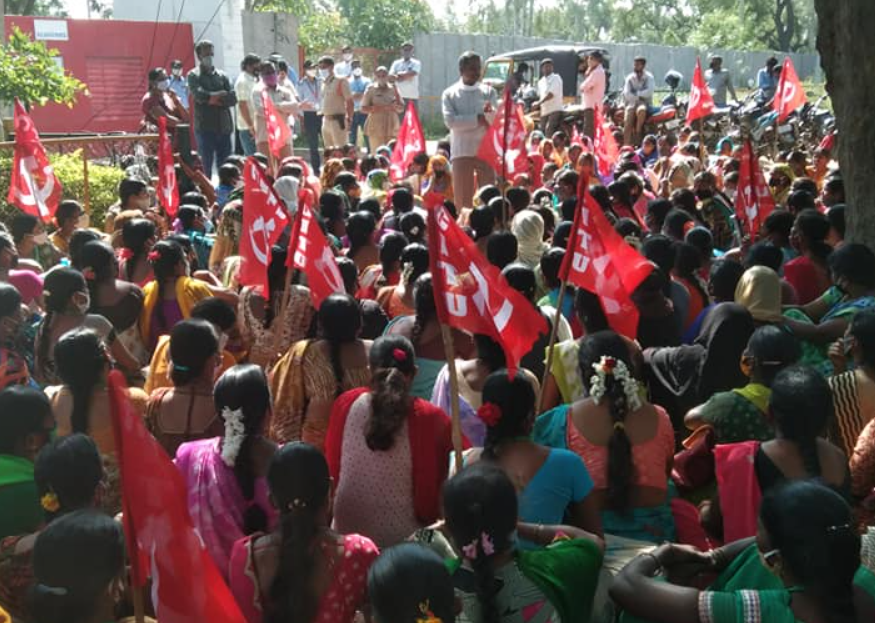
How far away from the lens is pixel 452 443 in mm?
3949

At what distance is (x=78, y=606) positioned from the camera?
274 cm

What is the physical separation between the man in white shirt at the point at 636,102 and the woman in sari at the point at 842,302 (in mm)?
14419

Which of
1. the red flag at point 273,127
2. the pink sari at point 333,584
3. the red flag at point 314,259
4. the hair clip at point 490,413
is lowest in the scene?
the pink sari at point 333,584

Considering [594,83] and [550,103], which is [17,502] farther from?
[550,103]

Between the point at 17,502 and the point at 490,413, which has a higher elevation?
the point at 490,413

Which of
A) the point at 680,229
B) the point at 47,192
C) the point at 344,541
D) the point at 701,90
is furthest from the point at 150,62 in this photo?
the point at 344,541

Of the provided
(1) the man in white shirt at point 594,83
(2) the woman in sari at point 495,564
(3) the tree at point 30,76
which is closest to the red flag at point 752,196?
(2) the woman in sari at point 495,564

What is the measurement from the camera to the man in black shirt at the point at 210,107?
13367mm

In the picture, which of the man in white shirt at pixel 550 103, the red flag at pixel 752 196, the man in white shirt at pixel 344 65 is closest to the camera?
the red flag at pixel 752 196

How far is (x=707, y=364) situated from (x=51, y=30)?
22.9 meters

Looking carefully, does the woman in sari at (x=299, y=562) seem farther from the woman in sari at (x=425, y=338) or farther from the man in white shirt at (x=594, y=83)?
the man in white shirt at (x=594, y=83)

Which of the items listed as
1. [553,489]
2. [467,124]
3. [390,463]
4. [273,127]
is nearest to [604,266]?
[390,463]

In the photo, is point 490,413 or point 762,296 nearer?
point 490,413

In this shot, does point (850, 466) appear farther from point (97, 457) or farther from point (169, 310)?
point (169, 310)
